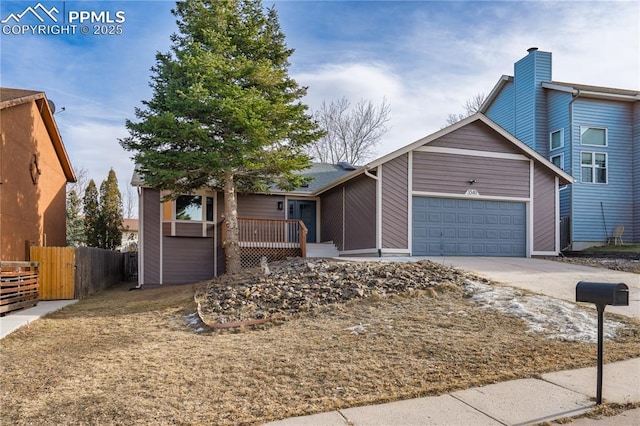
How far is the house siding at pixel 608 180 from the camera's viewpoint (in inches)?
674

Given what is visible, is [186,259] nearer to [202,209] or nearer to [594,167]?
[202,209]

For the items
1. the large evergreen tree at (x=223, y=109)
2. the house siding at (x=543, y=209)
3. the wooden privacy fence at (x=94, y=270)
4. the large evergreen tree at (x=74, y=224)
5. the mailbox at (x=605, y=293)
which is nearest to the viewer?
the mailbox at (x=605, y=293)

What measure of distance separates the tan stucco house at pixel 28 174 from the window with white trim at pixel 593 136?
19.1 m

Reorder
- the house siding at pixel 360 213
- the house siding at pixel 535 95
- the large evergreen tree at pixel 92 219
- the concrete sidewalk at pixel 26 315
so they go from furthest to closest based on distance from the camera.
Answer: the large evergreen tree at pixel 92 219
the house siding at pixel 535 95
the house siding at pixel 360 213
the concrete sidewalk at pixel 26 315

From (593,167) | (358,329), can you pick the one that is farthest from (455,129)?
(358,329)

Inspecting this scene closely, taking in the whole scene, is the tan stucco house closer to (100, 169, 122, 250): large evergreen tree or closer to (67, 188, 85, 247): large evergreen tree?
(100, 169, 122, 250): large evergreen tree

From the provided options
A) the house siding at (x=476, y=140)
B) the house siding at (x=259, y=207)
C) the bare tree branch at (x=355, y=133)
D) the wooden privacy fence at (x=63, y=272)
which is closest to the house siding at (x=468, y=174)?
the house siding at (x=476, y=140)

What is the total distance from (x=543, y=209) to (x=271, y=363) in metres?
12.9

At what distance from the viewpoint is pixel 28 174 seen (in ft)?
42.2

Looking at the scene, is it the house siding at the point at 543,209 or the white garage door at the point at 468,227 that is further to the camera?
the house siding at the point at 543,209

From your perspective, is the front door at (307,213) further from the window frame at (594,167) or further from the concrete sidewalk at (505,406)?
the concrete sidewalk at (505,406)

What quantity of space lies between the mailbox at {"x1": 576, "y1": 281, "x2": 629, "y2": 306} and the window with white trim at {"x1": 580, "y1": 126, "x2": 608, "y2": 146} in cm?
1582

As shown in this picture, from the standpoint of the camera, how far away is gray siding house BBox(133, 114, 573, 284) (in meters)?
13.4

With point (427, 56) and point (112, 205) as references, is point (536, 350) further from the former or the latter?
point (112, 205)
